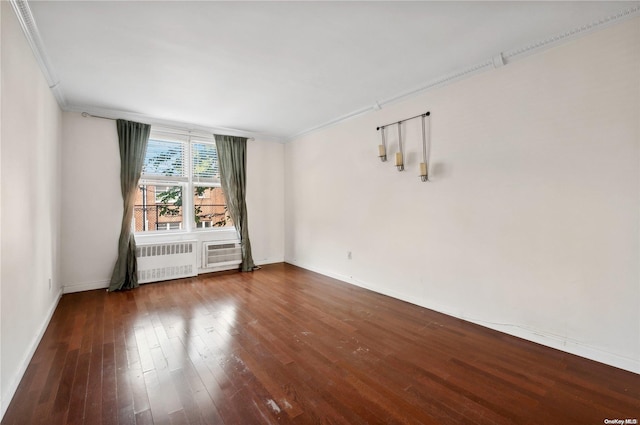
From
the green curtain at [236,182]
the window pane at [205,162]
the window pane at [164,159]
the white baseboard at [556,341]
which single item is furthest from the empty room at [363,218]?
the green curtain at [236,182]

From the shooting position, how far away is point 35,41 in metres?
2.24

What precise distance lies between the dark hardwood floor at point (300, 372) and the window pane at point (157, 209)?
1.58 m

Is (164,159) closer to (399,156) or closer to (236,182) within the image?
(236,182)

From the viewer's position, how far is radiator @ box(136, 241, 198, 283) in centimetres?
423

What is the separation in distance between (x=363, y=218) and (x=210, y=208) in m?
2.85

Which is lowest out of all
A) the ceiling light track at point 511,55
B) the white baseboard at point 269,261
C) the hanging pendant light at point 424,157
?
the white baseboard at point 269,261

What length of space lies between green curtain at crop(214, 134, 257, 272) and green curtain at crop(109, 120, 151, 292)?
1.23 metres

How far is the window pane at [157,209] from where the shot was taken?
4.42m

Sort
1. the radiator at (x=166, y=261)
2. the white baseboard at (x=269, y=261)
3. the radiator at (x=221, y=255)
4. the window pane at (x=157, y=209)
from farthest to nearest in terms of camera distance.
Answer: the white baseboard at (x=269, y=261)
the radiator at (x=221, y=255)
the window pane at (x=157, y=209)
the radiator at (x=166, y=261)

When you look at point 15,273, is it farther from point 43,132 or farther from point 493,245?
point 493,245

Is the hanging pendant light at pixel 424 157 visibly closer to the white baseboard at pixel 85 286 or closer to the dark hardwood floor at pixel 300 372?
the dark hardwood floor at pixel 300 372

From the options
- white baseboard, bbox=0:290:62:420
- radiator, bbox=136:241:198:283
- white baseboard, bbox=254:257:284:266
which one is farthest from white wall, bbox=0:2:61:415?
white baseboard, bbox=254:257:284:266

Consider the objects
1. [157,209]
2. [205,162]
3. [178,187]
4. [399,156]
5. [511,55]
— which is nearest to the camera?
[511,55]

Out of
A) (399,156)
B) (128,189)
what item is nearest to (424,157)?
(399,156)
